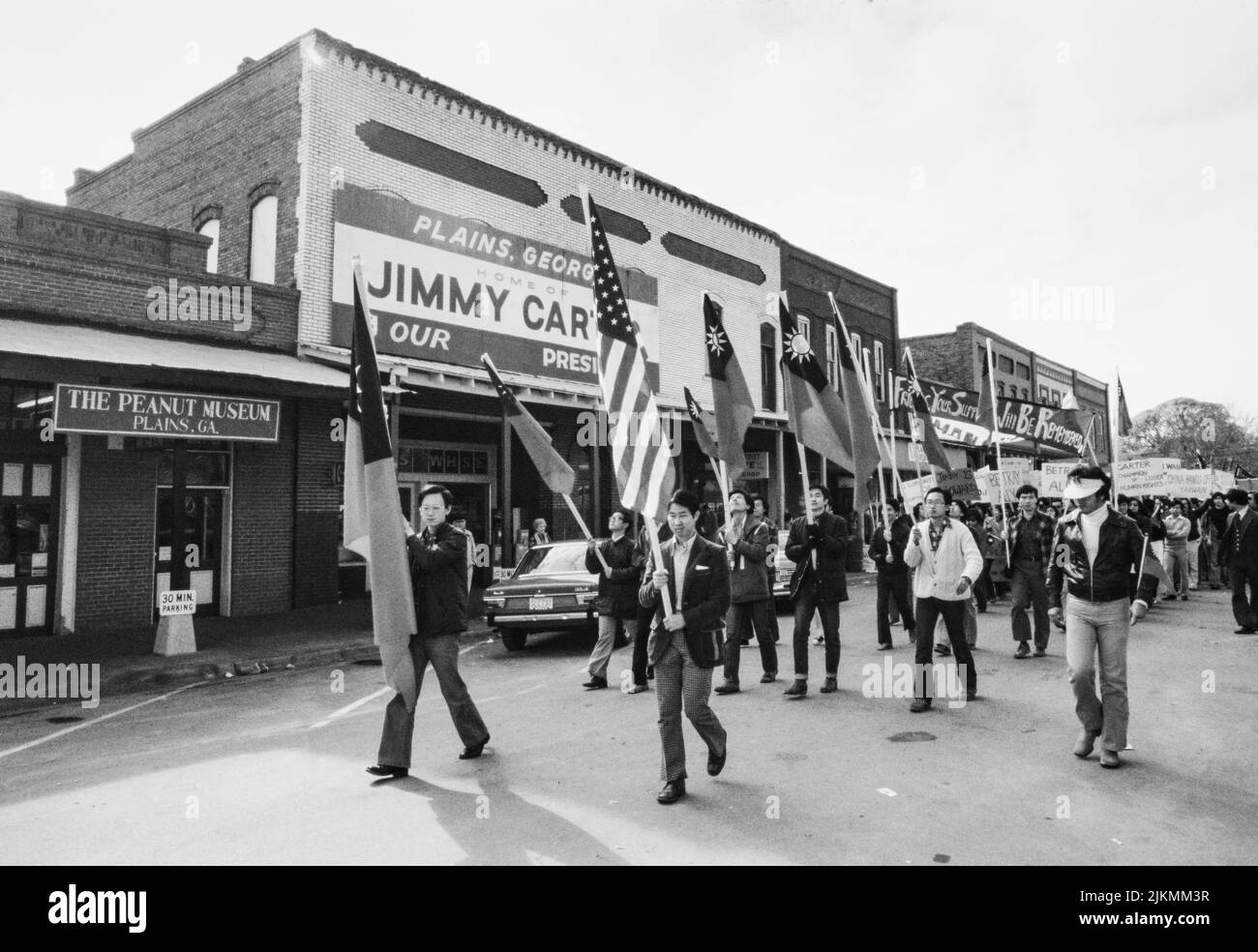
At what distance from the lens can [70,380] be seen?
37.2 feet

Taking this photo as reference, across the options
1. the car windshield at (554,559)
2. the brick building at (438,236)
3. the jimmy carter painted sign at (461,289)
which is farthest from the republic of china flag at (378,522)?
the jimmy carter painted sign at (461,289)

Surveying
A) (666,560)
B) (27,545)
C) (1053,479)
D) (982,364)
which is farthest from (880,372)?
(666,560)

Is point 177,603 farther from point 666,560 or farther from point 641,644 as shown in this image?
point 666,560

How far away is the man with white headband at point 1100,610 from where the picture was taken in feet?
17.8

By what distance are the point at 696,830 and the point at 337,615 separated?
10790 millimetres

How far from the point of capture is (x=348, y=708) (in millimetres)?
7824

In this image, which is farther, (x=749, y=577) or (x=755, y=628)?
(x=749, y=577)

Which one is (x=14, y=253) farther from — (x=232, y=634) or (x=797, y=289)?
(x=797, y=289)

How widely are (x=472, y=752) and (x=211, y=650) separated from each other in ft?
21.8

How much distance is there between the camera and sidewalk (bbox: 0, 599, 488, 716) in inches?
374

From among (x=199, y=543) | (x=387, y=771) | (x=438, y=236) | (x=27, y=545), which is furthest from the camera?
(x=438, y=236)

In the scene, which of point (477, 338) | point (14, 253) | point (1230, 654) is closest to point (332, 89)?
point (477, 338)

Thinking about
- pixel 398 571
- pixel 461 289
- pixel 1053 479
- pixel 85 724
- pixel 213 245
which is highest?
pixel 213 245

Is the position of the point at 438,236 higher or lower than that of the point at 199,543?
higher
